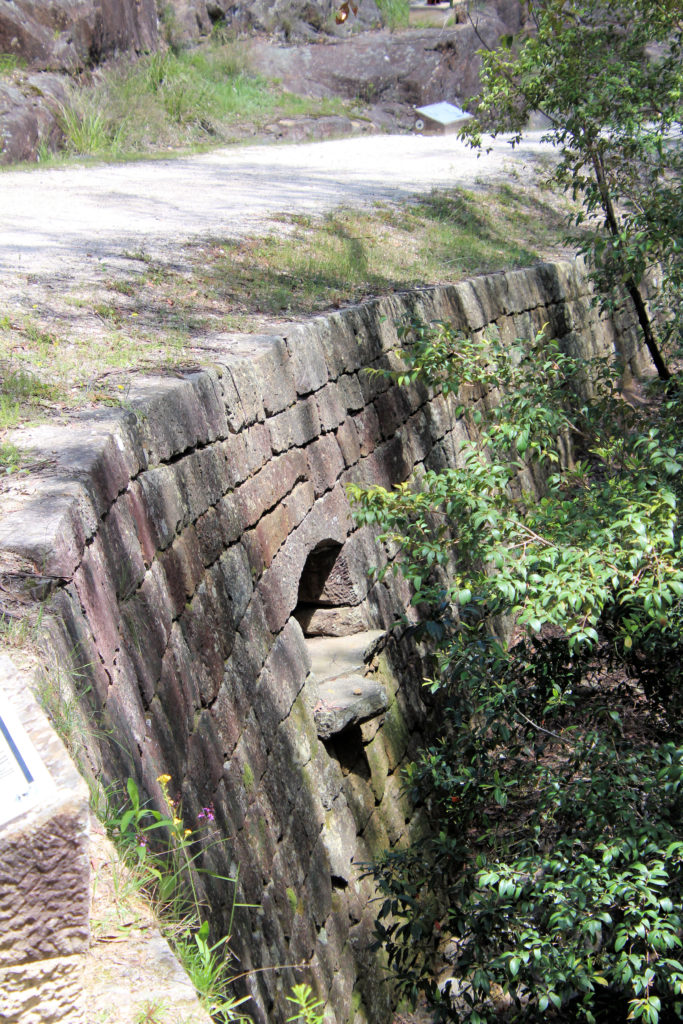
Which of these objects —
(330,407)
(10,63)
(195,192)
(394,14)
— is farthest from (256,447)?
(394,14)

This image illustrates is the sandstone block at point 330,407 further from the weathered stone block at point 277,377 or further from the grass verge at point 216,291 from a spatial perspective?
the grass verge at point 216,291

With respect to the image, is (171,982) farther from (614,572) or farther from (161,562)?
(614,572)

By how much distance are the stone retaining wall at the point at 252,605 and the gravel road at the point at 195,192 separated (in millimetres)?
1586

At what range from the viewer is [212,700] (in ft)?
11.5

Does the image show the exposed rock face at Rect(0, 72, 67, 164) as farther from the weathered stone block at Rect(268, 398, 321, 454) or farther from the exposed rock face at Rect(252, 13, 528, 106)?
the weathered stone block at Rect(268, 398, 321, 454)

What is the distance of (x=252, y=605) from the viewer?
160 inches

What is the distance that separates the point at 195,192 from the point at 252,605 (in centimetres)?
621

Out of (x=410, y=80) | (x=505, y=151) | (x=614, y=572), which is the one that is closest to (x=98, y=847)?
(x=614, y=572)

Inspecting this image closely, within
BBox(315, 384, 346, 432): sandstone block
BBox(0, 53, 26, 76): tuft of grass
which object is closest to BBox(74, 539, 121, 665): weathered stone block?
BBox(315, 384, 346, 432): sandstone block

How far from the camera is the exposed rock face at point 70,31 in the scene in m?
12.7

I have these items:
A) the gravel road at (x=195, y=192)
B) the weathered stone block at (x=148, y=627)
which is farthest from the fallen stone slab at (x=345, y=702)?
the gravel road at (x=195, y=192)

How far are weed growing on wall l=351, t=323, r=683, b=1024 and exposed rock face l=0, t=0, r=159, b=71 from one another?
995 centimetres

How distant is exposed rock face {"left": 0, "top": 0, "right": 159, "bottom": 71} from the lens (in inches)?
500

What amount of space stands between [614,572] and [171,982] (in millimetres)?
2287
